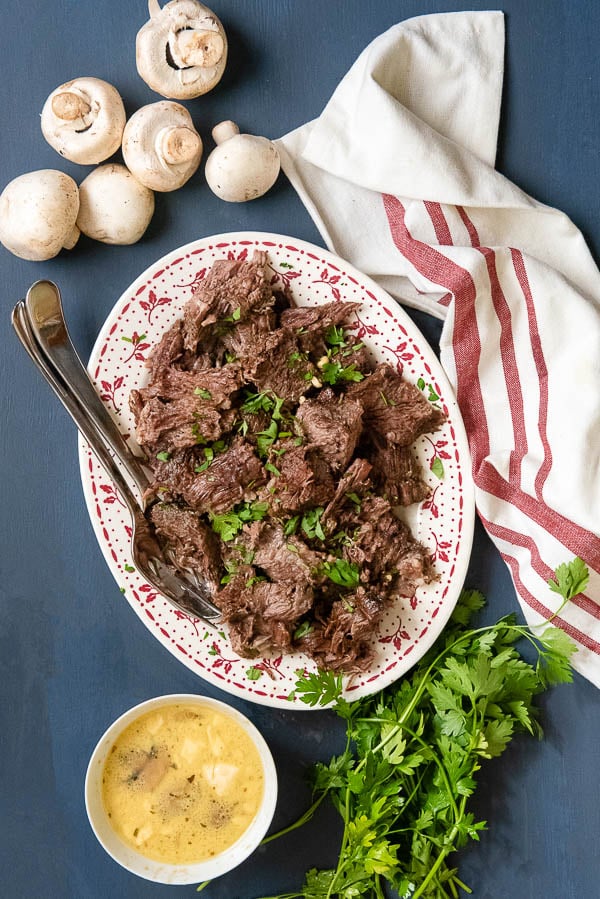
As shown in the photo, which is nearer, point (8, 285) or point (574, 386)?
point (574, 386)

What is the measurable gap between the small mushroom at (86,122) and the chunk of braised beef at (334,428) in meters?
1.15

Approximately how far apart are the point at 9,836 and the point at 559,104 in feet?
11.3

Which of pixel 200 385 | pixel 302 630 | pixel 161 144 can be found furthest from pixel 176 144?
pixel 302 630

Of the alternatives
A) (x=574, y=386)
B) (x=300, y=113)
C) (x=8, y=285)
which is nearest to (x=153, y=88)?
(x=300, y=113)

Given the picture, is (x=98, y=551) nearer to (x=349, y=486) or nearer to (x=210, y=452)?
(x=210, y=452)

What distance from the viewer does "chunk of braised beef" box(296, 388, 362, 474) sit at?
262cm

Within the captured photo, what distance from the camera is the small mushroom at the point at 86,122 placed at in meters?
2.66

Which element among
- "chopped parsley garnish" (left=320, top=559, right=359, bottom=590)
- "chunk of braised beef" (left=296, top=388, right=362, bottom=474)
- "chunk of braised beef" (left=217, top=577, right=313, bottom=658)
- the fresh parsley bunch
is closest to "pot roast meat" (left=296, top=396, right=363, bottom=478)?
"chunk of braised beef" (left=296, top=388, right=362, bottom=474)

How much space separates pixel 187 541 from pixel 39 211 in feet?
3.97

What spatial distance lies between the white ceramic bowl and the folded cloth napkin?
3.54ft

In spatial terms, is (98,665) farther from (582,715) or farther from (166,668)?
(582,715)

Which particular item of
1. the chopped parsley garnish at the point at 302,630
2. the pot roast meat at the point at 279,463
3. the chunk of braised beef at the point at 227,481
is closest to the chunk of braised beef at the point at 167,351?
the pot roast meat at the point at 279,463

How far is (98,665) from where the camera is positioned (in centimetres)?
297

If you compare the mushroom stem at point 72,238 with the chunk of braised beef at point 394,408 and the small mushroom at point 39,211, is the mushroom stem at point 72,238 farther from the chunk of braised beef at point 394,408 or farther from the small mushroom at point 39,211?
the chunk of braised beef at point 394,408
